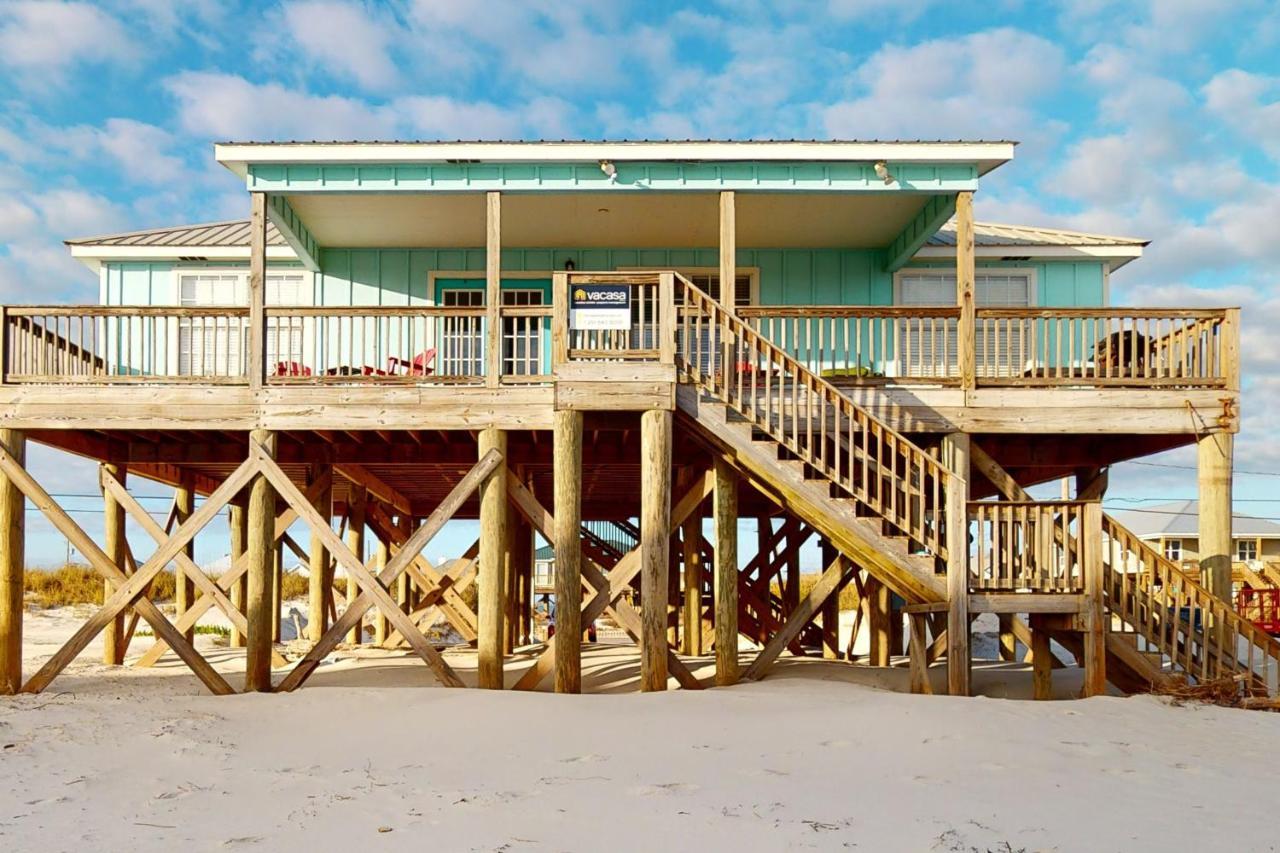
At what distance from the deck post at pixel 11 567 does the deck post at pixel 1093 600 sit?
39.1 feet

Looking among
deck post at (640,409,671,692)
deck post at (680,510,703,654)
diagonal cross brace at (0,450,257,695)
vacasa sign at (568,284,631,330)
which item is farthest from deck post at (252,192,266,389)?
deck post at (680,510,703,654)

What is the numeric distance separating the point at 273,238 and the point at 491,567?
9.02 metres

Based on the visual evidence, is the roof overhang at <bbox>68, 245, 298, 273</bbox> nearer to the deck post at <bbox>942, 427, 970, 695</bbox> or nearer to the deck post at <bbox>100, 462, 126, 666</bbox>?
the deck post at <bbox>100, 462, 126, 666</bbox>

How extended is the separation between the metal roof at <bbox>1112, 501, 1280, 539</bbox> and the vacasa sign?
38294 mm

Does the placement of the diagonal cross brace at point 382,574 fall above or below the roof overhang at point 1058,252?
below

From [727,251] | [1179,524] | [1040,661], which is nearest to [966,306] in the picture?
[727,251]

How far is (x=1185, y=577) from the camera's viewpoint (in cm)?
1281

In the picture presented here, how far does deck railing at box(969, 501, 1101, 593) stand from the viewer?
12.2 metres

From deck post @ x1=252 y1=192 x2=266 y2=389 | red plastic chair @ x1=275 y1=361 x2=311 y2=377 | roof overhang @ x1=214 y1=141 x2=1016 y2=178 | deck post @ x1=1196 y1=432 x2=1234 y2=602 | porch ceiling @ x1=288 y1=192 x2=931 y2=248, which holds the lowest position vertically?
deck post @ x1=1196 y1=432 x2=1234 y2=602

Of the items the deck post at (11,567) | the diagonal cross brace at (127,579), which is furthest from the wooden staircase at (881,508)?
the deck post at (11,567)

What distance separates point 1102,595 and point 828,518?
2960 millimetres

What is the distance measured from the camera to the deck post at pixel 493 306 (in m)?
14.0

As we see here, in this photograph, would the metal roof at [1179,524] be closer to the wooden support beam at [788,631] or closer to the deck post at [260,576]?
the wooden support beam at [788,631]

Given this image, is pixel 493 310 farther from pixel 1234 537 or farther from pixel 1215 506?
pixel 1234 537
